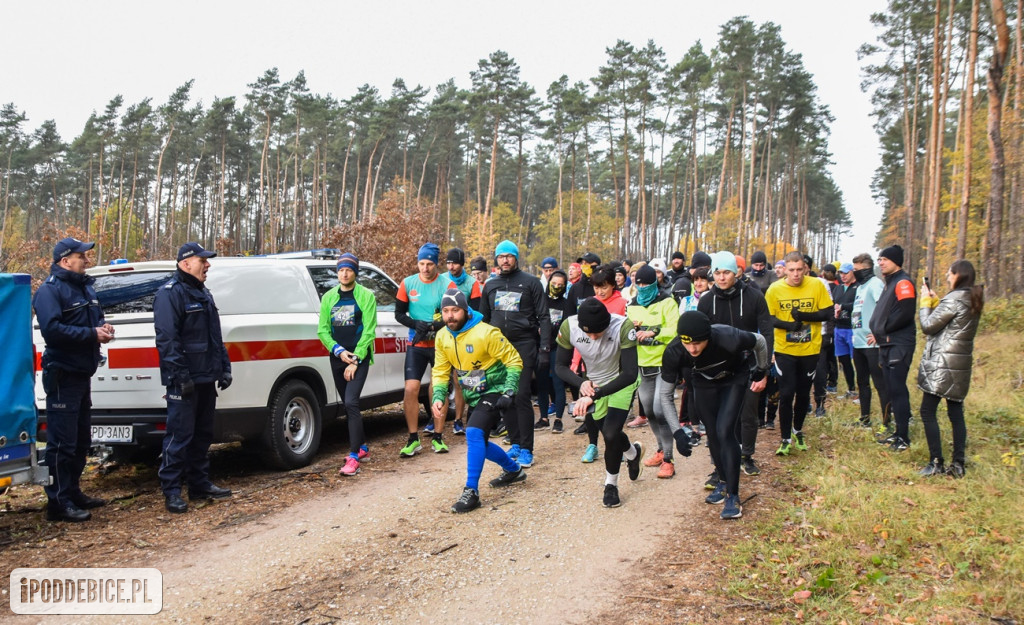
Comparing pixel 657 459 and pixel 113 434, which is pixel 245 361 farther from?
pixel 657 459

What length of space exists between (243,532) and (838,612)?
165 inches

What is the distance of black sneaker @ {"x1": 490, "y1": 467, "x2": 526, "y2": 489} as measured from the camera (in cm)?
621

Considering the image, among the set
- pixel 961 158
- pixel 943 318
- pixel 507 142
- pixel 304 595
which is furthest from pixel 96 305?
pixel 507 142

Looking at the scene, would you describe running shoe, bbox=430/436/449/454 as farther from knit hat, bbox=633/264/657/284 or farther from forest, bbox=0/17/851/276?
forest, bbox=0/17/851/276

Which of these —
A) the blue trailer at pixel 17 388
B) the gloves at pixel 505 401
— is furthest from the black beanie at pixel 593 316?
the blue trailer at pixel 17 388

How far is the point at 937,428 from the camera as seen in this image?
5973 mm

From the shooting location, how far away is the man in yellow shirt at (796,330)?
6.94 metres

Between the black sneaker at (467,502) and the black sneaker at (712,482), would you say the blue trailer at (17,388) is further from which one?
the black sneaker at (712,482)

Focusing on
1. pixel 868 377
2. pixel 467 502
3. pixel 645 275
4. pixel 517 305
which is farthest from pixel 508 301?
pixel 868 377

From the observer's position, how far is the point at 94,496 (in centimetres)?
622

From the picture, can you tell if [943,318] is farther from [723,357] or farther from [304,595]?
[304,595]

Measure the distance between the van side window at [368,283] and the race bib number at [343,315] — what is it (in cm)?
62

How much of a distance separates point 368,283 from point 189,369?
10.6ft

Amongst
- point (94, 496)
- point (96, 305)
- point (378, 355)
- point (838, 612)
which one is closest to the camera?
point (838, 612)
